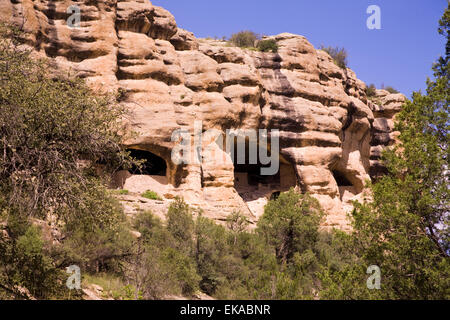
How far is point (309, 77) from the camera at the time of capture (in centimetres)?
2994

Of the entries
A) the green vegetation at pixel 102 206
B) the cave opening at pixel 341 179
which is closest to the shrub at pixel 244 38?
the cave opening at pixel 341 179

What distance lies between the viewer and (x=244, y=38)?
3403 cm

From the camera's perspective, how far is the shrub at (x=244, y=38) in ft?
111

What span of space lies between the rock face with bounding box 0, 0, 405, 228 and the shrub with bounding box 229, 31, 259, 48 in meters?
3.12

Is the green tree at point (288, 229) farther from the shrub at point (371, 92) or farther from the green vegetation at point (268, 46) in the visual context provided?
the shrub at point (371, 92)

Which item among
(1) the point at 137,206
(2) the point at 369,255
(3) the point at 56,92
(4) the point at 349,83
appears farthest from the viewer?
(4) the point at 349,83

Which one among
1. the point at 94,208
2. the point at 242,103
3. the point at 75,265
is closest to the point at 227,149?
the point at 242,103

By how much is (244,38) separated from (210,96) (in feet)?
34.7

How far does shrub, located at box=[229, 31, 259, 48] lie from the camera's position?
33.7m

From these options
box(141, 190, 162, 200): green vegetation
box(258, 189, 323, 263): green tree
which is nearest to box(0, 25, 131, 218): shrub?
box(258, 189, 323, 263): green tree

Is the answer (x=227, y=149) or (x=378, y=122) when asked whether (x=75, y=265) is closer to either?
(x=227, y=149)

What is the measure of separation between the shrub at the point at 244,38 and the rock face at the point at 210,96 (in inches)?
123

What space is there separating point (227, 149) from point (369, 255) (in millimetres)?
16457

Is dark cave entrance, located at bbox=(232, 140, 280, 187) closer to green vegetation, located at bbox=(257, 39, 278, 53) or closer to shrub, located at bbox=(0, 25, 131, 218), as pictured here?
green vegetation, located at bbox=(257, 39, 278, 53)
